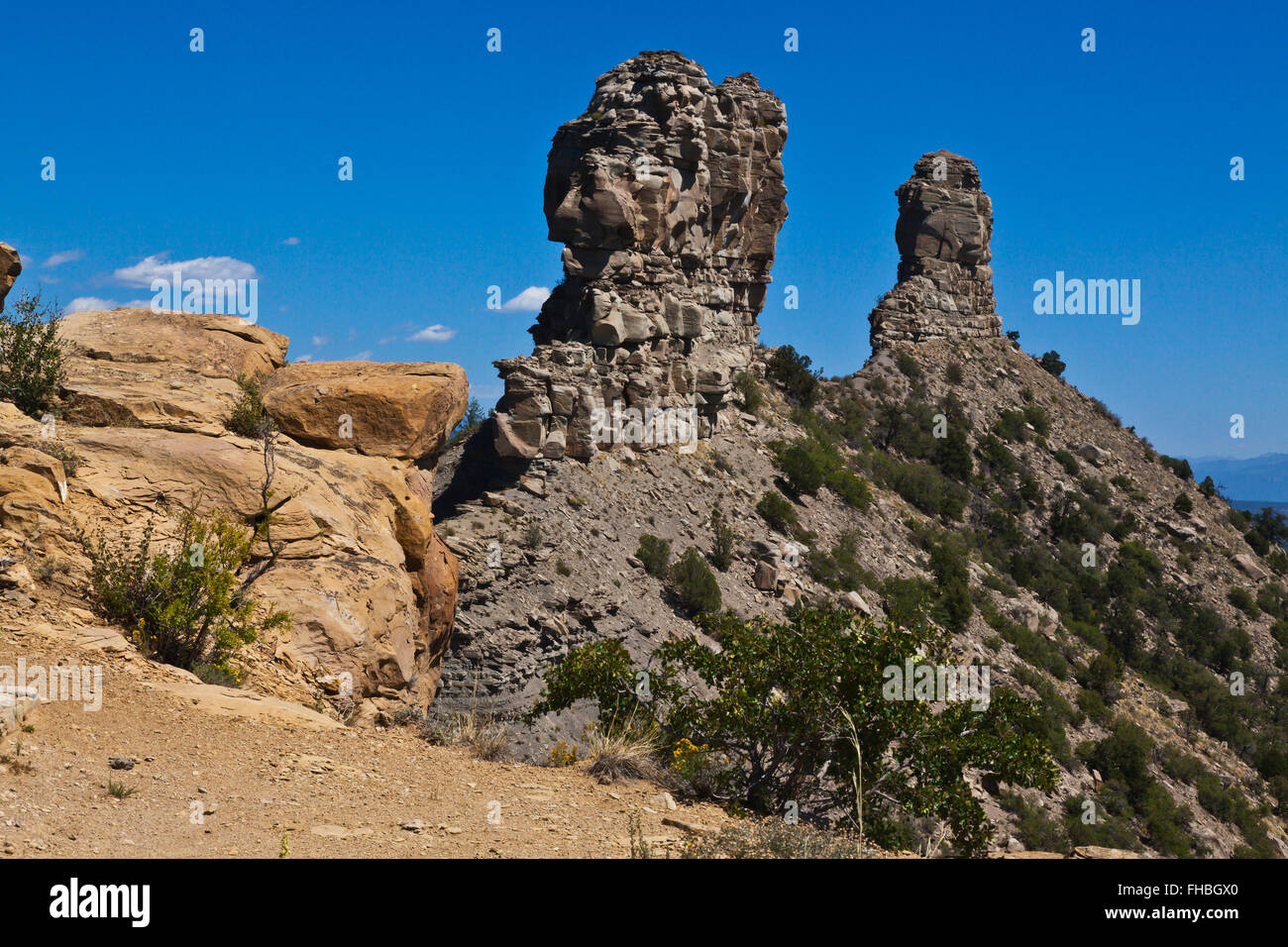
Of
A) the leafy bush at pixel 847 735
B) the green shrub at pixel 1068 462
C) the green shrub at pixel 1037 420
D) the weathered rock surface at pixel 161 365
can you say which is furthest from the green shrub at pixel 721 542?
the green shrub at pixel 1037 420

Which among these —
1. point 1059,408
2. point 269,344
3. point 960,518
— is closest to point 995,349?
point 1059,408

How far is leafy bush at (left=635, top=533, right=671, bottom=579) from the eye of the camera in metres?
31.3

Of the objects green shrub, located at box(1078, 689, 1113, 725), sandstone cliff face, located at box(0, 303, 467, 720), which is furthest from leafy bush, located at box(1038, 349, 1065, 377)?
sandstone cliff face, located at box(0, 303, 467, 720)

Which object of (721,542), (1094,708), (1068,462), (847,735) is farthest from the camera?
(1068,462)

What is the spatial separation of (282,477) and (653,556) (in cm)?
1848

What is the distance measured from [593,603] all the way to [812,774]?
50.1 feet

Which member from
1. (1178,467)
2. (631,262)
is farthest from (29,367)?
(1178,467)

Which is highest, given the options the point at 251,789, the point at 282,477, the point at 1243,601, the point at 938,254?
the point at 938,254

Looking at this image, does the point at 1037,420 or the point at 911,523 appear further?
the point at 1037,420

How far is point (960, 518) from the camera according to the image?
52125mm

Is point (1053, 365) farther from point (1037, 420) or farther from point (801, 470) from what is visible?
point (801, 470)

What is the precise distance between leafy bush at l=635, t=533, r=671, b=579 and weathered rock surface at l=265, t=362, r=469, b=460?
46.3 feet

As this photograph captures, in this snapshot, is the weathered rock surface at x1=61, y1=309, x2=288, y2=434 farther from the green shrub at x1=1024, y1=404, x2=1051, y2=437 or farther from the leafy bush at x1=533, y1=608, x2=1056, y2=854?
the green shrub at x1=1024, y1=404, x2=1051, y2=437

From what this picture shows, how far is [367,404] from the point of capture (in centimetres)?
1644
